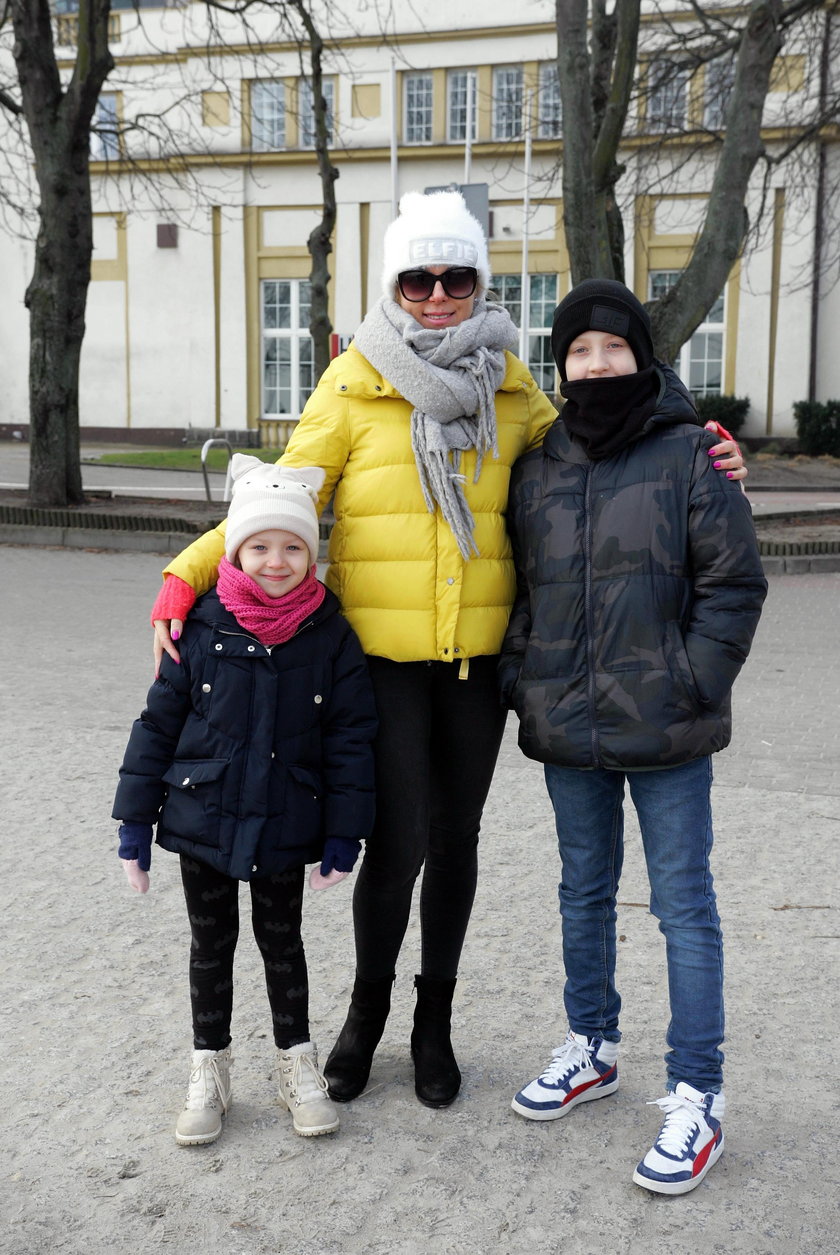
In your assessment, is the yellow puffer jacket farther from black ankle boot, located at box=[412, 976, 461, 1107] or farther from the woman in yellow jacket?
black ankle boot, located at box=[412, 976, 461, 1107]

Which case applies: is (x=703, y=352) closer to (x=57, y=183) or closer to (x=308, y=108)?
(x=308, y=108)

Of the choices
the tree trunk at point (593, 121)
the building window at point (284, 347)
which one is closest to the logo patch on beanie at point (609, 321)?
the tree trunk at point (593, 121)

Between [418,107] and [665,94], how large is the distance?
30.5ft

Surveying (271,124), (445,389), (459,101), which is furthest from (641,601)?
(271,124)

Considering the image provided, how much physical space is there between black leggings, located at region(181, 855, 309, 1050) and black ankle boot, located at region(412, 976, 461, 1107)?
300 mm

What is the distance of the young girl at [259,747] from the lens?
311 cm

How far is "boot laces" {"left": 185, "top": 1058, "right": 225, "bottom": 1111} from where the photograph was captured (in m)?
3.14

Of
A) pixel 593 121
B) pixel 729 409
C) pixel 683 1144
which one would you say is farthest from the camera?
pixel 729 409

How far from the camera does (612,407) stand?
3080 mm

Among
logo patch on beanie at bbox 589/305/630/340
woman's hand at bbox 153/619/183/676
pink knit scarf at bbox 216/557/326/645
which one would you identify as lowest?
woman's hand at bbox 153/619/183/676

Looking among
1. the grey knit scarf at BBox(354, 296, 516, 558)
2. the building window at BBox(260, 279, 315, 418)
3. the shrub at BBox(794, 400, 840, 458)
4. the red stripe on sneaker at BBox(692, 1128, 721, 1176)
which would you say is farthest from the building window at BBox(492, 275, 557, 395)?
A: the red stripe on sneaker at BBox(692, 1128, 721, 1176)

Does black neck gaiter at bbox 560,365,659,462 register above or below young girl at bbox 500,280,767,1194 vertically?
above

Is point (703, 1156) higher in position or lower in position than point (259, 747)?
lower

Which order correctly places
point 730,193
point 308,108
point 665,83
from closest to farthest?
point 730,193 → point 665,83 → point 308,108
